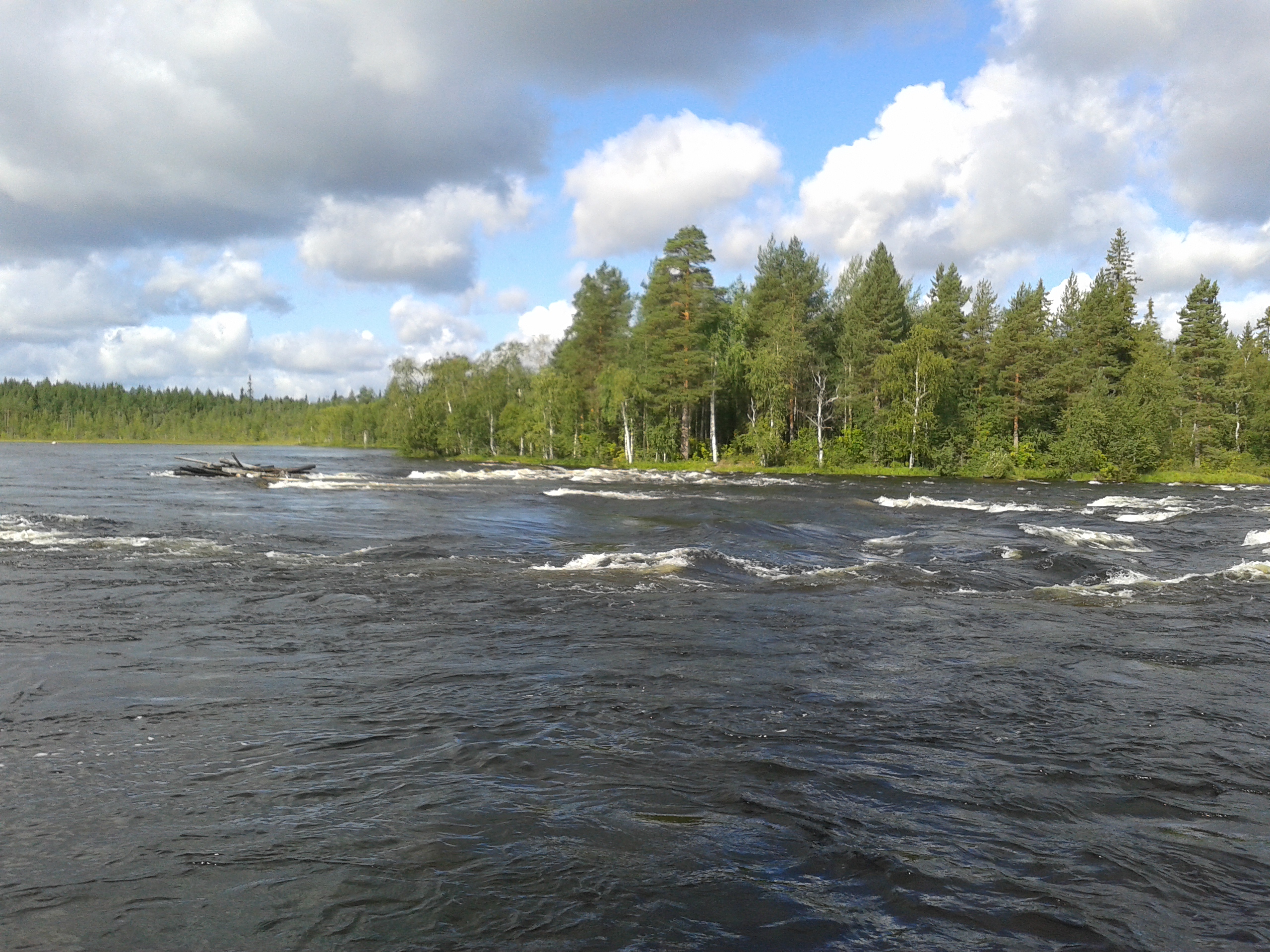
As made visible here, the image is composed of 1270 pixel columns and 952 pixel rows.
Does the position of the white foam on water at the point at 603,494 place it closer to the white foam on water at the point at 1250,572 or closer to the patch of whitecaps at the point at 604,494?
the patch of whitecaps at the point at 604,494

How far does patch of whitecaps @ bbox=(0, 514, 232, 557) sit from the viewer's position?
20.4 meters

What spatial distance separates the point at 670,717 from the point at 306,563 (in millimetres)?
13308

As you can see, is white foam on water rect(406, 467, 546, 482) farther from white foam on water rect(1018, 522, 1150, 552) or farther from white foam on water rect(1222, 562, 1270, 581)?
white foam on water rect(1222, 562, 1270, 581)

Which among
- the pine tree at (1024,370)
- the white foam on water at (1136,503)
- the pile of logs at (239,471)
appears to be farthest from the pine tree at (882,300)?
the pile of logs at (239,471)

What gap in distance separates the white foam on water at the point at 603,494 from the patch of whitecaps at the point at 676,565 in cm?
2028

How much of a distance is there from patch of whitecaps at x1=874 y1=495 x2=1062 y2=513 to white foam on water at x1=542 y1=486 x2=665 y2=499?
11774 mm

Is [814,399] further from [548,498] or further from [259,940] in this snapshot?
[259,940]

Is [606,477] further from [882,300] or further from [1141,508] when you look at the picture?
[1141,508]

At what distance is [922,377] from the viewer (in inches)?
2477

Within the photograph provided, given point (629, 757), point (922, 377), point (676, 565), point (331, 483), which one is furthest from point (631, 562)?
point (922, 377)

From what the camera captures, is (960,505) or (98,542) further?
(960,505)

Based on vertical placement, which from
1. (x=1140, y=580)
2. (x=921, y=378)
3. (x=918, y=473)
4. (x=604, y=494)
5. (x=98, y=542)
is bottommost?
(x=1140, y=580)

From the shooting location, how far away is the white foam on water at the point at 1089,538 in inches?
920

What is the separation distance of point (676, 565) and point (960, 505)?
23.4 metres
